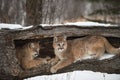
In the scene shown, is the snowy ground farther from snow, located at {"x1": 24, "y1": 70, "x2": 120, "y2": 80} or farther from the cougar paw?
the cougar paw

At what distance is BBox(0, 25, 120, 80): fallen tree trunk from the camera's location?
1016cm

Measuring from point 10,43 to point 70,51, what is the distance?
1.56m

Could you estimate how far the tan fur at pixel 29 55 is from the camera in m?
10.6

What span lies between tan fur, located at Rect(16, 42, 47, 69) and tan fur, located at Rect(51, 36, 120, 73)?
43 cm

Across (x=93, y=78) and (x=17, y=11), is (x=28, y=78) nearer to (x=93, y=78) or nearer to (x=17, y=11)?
(x=93, y=78)

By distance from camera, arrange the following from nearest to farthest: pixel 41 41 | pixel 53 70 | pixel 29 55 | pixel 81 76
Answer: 1. pixel 81 76
2. pixel 53 70
3. pixel 41 41
4. pixel 29 55

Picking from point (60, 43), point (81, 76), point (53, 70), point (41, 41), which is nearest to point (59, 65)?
point (53, 70)

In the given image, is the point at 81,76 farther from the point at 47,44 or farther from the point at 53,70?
the point at 47,44

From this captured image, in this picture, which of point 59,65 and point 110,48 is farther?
point 110,48

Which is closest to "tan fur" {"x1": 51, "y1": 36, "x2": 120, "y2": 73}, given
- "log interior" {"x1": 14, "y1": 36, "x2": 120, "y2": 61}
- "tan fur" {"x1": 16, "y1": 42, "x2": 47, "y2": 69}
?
"log interior" {"x1": 14, "y1": 36, "x2": 120, "y2": 61}

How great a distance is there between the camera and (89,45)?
10.7m

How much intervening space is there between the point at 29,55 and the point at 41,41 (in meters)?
0.50

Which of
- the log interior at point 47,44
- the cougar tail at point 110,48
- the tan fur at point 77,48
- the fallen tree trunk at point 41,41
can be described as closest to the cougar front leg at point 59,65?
the tan fur at point 77,48

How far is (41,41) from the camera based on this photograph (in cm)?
1066
